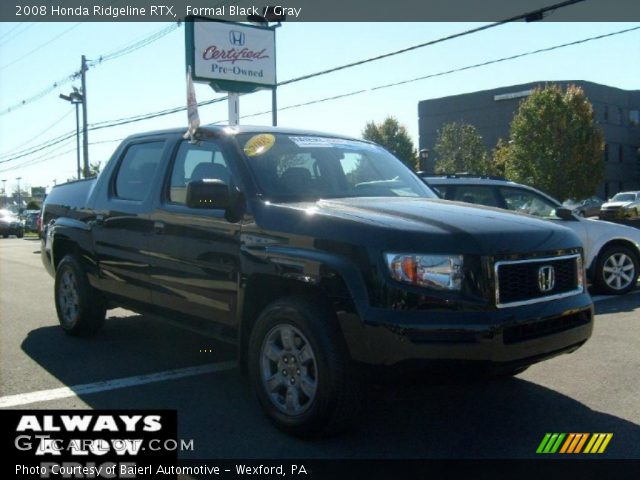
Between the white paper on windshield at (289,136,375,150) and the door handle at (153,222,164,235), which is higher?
the white paper on windshield at (289,136,375,150)

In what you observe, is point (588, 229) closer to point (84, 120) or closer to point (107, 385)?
point (107, 385)

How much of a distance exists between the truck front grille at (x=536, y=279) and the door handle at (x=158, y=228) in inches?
104

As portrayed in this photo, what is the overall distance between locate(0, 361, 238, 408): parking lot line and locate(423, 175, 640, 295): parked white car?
4.42m

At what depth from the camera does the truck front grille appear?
11.7 ft

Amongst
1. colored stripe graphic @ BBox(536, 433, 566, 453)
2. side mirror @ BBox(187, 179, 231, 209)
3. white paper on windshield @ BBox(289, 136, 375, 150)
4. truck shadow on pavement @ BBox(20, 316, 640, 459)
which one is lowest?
colored stripe graphic @ BBox(536, 433, 566, 453)

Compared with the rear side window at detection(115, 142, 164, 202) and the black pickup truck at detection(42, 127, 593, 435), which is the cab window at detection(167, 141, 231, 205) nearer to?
the black pickup truck at detection(42, 127, 593, 435)

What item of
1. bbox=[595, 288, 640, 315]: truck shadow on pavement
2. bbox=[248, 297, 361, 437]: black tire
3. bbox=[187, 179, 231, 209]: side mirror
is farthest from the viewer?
bbox=[595, 288, 640, 315]: truck shadow on pavement

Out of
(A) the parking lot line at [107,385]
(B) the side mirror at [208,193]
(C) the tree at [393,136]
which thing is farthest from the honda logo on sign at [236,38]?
(C) the tree at [393,136]

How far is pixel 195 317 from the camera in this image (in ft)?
15.7

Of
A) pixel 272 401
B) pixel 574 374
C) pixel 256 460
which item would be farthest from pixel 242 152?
pixel 574 374

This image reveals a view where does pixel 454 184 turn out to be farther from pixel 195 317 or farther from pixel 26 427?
pixel 26 427

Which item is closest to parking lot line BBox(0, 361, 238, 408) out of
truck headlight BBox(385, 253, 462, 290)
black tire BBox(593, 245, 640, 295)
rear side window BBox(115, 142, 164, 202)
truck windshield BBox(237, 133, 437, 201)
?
rear side window BBox(115, 142, 164, 202)

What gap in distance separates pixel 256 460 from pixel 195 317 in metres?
1.49

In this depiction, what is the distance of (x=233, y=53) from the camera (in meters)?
26.6
